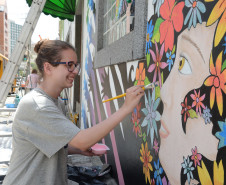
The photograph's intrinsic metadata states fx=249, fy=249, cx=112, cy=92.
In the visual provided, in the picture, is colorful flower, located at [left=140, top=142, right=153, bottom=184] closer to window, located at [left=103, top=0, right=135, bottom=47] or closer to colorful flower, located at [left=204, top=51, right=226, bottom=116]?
colorful flower, located at [left=204, top=51, right=226, bottom=116]

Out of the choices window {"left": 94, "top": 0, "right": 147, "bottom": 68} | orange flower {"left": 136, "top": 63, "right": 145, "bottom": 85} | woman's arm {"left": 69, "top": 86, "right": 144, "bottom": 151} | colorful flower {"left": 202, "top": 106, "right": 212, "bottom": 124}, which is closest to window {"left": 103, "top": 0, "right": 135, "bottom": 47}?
window {"left": 94, "top": 0, "right": 147, "bottom": 68}

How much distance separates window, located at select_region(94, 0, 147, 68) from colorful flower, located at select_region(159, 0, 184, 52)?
0.29 m

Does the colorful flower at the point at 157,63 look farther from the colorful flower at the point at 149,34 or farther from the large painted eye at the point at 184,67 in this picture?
the large painted eye at the point at 184,67

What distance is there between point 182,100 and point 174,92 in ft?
0.33

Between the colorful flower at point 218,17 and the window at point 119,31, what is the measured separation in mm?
803

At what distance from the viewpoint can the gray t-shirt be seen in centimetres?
135

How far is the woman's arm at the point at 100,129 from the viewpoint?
1.33 m

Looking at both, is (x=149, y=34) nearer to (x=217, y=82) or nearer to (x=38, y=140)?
(x=217, y=82)

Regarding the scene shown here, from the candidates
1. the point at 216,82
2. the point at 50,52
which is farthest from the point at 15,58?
the point at 216,82

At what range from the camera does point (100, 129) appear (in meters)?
1.36

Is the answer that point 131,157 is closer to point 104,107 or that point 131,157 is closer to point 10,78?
point 104,107

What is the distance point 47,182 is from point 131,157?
3.16 ft

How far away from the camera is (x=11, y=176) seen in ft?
5.01

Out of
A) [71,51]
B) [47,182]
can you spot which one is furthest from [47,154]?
[71,51]
